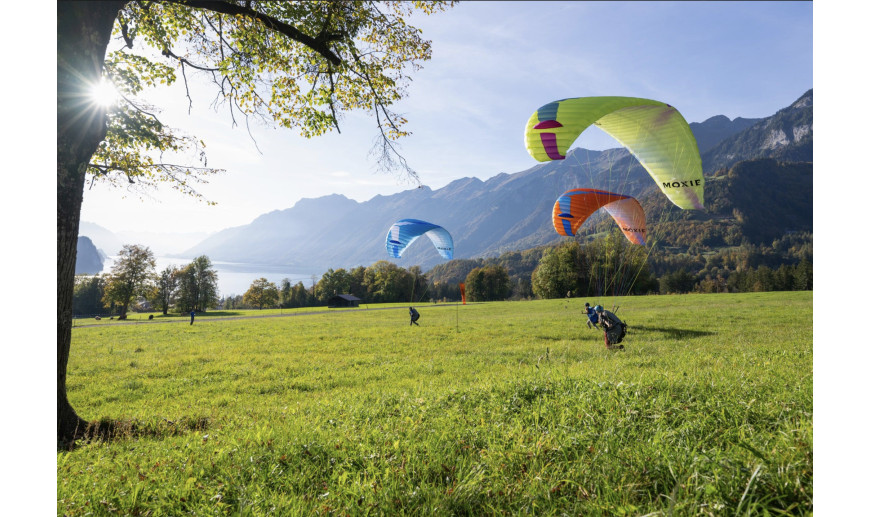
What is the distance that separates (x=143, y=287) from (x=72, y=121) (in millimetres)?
62623

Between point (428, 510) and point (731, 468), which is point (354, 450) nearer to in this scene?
point (428, 510)

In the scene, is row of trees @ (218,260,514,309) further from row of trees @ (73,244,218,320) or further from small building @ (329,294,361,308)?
row of trees @ (73,244,218,320)

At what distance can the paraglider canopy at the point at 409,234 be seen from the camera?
2262 cm

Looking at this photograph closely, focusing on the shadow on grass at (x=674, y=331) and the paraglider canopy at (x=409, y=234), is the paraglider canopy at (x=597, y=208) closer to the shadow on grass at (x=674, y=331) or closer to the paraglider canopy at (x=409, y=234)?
the shadow on grass at (x=674, y=331)

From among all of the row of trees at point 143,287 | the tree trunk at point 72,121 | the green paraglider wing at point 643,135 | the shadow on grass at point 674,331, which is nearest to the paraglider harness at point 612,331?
the green paraglider wing at point 643,135

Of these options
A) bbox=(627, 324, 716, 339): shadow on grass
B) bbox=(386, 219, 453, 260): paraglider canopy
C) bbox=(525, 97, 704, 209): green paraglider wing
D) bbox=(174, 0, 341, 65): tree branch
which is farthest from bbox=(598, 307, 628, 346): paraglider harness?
bbox=(386, 219, 453, 260): paraglider canopy

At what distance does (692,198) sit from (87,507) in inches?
394

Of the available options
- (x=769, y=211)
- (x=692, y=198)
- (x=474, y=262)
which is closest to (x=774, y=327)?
(x=692, y=198)

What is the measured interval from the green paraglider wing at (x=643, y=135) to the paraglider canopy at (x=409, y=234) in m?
14.4

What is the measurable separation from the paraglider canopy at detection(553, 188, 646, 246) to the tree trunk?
603 inches

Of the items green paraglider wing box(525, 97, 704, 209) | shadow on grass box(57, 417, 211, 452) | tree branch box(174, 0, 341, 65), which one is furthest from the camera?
green paraglider wing box(525, 97, 704, 209)

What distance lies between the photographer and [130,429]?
4.86 m

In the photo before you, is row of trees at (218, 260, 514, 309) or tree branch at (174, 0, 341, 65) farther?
row of trees at (218, 260, 514, 309)

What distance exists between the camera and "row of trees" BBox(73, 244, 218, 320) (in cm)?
5028
